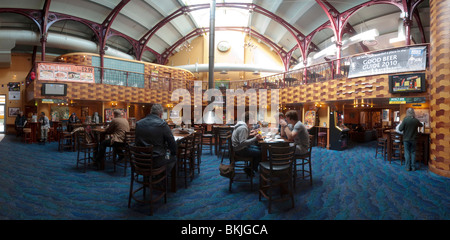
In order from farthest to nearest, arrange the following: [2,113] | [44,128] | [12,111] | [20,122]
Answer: [2,113] → [12,111] → [20,122] → [44,128]

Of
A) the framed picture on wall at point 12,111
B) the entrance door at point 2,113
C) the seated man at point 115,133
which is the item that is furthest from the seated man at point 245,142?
the entrance door at point 2,113

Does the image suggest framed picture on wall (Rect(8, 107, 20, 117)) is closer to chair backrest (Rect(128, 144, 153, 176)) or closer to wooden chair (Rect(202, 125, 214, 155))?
wooden chair (Rect(202, 125, 214, 155))

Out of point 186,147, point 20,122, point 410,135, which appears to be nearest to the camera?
point 186,147

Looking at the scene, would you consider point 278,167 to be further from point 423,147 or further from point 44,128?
point 44,128

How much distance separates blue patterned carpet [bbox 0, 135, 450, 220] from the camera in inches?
102

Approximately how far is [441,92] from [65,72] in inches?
531

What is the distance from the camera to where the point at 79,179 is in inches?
155

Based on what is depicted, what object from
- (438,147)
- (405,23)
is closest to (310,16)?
(405,23)

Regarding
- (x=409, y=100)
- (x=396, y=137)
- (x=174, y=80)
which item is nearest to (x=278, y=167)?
(x=396, y=137)

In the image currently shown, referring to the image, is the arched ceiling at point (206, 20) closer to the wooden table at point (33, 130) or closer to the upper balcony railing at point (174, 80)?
the upper balcony railing at point (174, 80)

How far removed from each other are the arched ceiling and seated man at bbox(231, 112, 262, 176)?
9.84m

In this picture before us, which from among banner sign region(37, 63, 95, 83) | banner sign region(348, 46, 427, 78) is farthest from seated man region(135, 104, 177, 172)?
banner sign region(37, 63, 95, 83)

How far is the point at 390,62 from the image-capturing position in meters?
6.39

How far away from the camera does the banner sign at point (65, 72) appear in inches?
342
